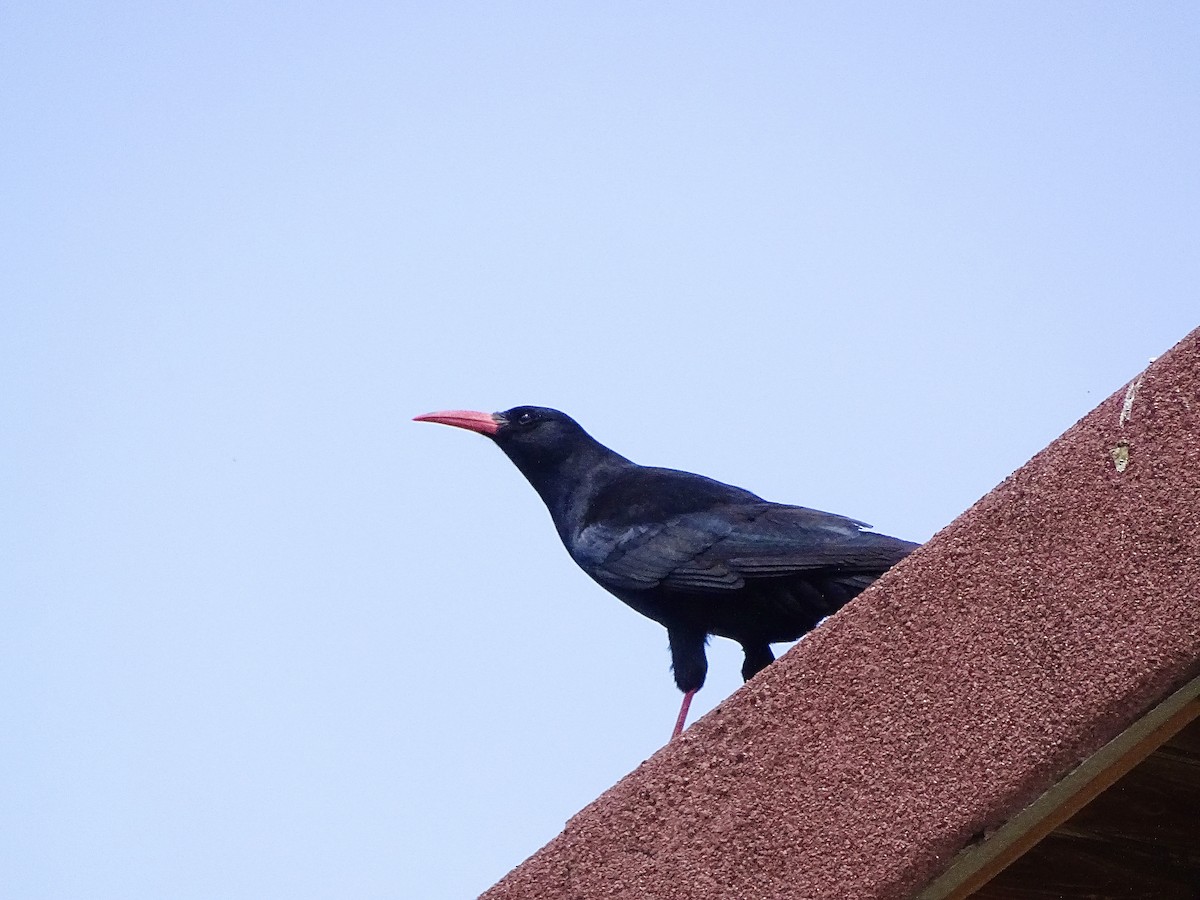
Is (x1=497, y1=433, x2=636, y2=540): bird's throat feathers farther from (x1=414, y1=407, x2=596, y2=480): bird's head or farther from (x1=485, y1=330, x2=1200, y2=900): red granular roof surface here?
(x1=485, y1=330, x2=1200, y2=900): red granular roof surface

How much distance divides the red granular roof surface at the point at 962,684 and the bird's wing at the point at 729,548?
1905mm

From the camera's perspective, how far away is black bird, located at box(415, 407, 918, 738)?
4133mm

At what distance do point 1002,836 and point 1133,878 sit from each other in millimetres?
801

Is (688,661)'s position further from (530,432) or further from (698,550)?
(530,432)

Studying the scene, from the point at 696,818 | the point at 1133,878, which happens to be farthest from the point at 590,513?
the point at 696,818

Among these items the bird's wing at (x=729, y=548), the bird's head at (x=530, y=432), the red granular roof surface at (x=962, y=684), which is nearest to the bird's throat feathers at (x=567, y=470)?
the bird's head at (x=530, y=432)

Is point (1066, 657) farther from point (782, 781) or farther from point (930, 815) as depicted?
point (782, 781)

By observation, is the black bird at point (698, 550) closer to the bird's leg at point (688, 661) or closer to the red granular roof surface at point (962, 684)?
the bird's leg at point (688, 661)

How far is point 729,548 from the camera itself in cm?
450

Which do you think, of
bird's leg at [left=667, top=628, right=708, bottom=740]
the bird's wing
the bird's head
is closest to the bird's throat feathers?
the bird's head

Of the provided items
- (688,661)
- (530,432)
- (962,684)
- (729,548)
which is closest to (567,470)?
(530,432)

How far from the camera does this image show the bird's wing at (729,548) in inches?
156

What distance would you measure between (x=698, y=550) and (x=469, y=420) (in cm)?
183

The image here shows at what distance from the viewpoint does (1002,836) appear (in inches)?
71.9
